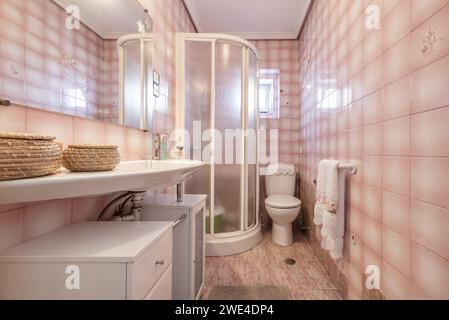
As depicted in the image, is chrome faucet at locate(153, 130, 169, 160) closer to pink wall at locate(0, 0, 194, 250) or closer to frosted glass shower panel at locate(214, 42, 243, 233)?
pink wall at locate(0, 0, 194, 250)

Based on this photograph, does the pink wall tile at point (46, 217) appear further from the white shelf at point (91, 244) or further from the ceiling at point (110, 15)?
the ceiling at point (110, 15)

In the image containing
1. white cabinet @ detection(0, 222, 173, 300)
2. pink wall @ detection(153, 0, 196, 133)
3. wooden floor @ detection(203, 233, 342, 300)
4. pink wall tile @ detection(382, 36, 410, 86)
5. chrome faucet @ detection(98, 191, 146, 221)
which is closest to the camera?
white cabinet @ detection(0, 222, 173, 300)

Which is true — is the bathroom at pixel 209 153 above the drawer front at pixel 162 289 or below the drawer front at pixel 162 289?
above

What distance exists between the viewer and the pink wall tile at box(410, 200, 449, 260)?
29.9 inches

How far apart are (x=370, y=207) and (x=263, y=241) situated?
137cm

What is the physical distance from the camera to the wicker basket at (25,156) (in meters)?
0.51

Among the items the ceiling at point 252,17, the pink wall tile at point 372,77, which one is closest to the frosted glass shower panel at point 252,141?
the ceiling at point 252,17

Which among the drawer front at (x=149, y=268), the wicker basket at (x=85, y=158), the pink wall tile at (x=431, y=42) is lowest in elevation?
the drawer front at (x=149, y=268)

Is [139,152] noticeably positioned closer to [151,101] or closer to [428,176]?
[151,101]

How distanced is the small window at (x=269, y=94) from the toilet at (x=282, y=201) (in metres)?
0.74

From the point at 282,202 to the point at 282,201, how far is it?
31 millimetres

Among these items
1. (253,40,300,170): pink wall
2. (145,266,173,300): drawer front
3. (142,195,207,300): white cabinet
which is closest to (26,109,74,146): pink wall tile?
(142,195,207,300): white cabinet

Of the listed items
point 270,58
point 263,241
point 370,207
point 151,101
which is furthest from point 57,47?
point 270,58

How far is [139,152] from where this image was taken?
149 centimetres
